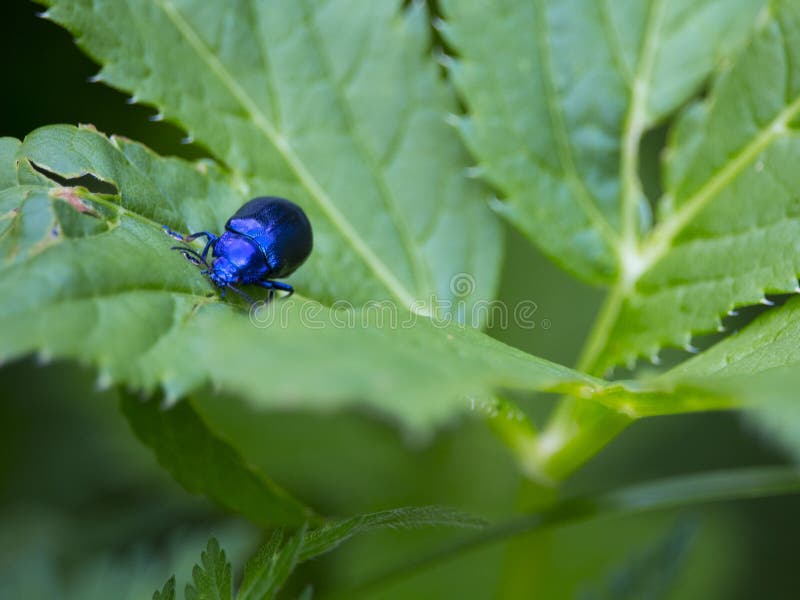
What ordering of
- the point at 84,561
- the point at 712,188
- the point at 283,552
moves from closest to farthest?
the point at 283,552
the point at 712,188
the point at 84,561

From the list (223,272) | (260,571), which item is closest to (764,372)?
(260,571)

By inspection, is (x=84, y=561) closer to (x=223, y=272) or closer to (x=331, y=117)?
(x=223, y=272)

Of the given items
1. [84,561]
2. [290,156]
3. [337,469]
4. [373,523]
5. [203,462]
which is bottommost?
[84,561]

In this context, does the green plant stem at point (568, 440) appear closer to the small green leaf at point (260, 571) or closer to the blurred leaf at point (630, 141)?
the blurred leaf at point (630, 141)

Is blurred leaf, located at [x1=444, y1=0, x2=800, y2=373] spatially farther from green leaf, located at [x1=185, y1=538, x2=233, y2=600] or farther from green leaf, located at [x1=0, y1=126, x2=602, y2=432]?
green leaf, located at [x1=185, y1=538, x2=233, y2=600]

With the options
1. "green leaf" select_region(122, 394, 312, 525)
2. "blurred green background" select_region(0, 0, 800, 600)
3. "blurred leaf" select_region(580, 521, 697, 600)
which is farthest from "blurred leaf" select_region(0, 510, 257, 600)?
"blurred leaf" select_region(580, 521, 697, 600)

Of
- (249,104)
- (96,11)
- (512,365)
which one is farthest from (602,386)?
(96,11)
